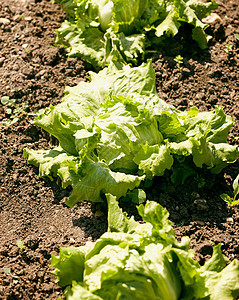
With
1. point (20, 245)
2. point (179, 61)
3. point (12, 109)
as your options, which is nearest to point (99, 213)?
point (20, 245)

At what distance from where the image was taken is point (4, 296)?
3.77 m

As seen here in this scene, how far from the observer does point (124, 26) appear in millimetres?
5363

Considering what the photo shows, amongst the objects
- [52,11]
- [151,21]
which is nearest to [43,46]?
[52,11]

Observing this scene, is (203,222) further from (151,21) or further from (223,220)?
(151,21)

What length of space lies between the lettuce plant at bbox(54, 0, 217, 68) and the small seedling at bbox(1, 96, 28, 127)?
37.1 inches

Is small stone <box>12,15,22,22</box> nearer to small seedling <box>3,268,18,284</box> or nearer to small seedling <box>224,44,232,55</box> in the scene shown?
small seedling <box>224,44,232,55</box>

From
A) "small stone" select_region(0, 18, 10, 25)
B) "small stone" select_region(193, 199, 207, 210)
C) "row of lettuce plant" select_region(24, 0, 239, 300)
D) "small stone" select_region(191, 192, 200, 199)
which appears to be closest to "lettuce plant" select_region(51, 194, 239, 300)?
"row of lettuce plant" select_region(24, 0, 239, 300)

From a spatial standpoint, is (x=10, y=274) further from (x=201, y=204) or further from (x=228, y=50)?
(x=228, y=50)

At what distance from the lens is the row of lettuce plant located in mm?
3232

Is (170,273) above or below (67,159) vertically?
below

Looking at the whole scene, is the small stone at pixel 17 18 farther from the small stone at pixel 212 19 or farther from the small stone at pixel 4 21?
the small stone at pixel 212 19

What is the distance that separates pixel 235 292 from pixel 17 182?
2379 millimetres

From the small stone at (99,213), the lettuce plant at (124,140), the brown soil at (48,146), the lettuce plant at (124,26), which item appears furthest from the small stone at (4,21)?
the small stone at (99,213)

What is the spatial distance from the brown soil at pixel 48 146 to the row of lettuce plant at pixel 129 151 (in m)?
0.22
